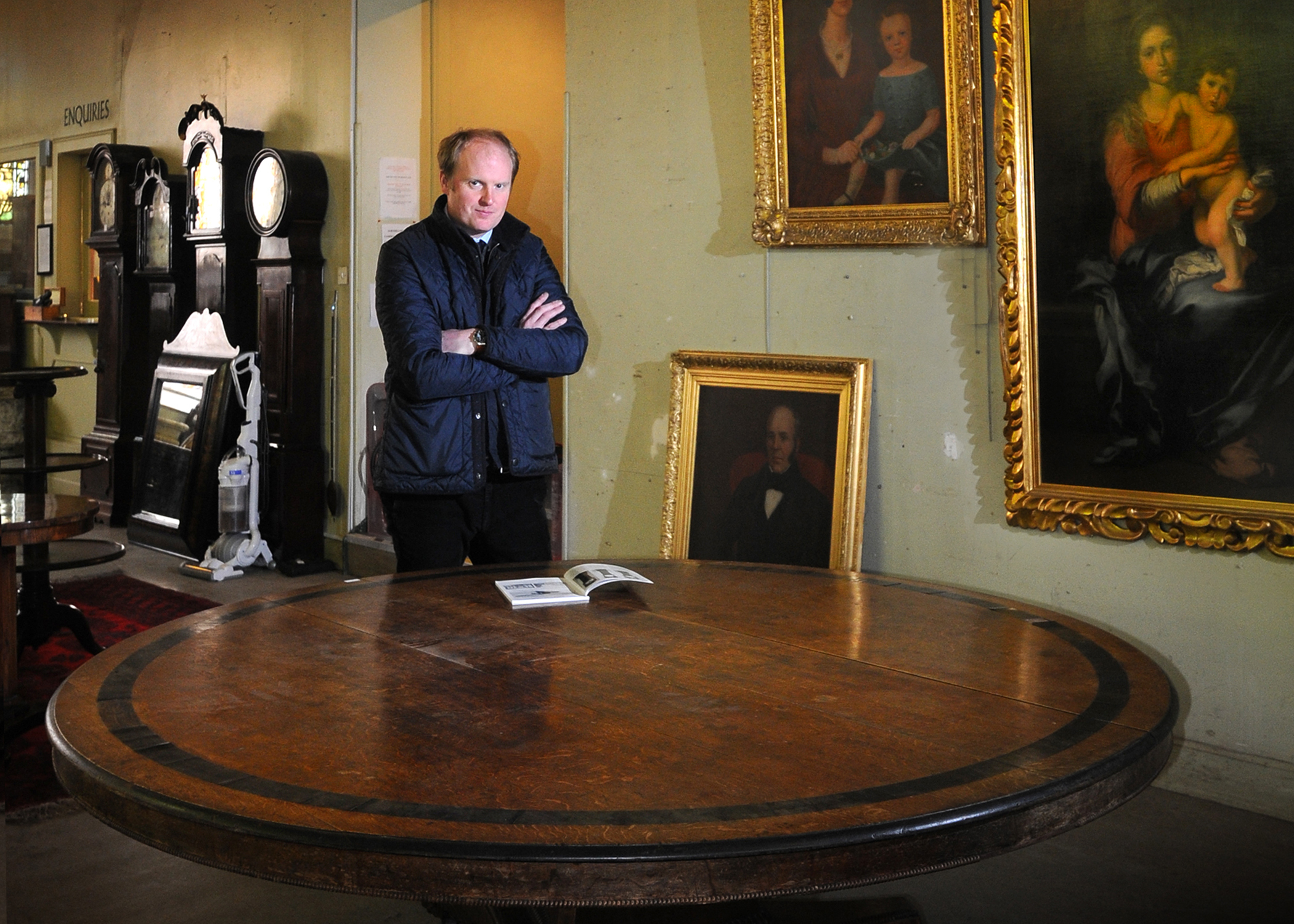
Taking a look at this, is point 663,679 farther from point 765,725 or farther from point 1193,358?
point 1193,358

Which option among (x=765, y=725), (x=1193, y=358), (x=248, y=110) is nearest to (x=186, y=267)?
(x=248, y=110)

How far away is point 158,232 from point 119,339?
82 centimetres

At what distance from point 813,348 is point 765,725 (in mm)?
2657

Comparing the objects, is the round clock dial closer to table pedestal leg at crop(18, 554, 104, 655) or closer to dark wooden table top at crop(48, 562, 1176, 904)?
table pedestal leg at crop(18, 554, 104, 655)

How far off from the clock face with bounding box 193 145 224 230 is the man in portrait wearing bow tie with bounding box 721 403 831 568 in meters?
4.44

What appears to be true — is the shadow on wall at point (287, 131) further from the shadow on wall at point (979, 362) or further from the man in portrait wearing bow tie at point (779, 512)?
the shadow on wall at point (979, 362)

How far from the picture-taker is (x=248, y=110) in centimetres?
776

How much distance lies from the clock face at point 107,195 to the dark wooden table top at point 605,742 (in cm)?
699

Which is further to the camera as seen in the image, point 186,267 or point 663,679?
point 186,267

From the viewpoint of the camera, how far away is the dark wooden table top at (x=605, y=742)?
135 centimetres

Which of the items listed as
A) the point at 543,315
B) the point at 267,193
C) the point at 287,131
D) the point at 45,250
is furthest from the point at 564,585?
the point at 45,250

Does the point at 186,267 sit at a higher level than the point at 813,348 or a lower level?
higher

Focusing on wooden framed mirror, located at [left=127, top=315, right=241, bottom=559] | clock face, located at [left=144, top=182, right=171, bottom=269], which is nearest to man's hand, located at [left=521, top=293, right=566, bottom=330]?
wooden framed mirror, located at [left=127, top=315, right=241, bottom=559]

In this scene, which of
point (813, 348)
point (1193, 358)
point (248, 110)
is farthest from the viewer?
point (248, 110)
